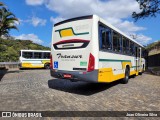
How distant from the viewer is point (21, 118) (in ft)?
19.7

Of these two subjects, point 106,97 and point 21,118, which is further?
point 106,97

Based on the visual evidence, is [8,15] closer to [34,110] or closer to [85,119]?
[34,110]

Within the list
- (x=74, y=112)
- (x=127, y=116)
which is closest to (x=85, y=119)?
(x=74, y=112)

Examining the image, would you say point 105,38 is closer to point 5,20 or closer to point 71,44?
point 71,44

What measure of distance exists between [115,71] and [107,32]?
7.43ft

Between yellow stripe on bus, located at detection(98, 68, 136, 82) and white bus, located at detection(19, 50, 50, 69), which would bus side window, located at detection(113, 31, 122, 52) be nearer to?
yellow stripe on bus, located at detection(98, 68, 136, 82)

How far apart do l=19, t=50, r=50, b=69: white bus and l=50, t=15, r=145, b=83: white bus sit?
18837mm

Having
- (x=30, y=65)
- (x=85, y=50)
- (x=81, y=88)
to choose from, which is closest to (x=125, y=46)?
(x=81, y=88)

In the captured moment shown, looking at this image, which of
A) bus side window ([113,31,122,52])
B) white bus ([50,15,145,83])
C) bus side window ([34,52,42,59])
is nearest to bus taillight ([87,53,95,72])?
white bus ([50,15,145,83])

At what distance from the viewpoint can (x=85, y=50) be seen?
31.1 ft

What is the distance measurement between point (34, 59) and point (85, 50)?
21.4 metres

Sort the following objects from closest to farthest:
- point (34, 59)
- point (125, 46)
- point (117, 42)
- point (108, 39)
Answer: point (108, 39) → point (117, 42) → point (125, 46) → point (34, 59)

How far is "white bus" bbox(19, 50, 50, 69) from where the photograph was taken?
95.1 feet

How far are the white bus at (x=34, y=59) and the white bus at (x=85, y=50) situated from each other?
18837 millimetres
